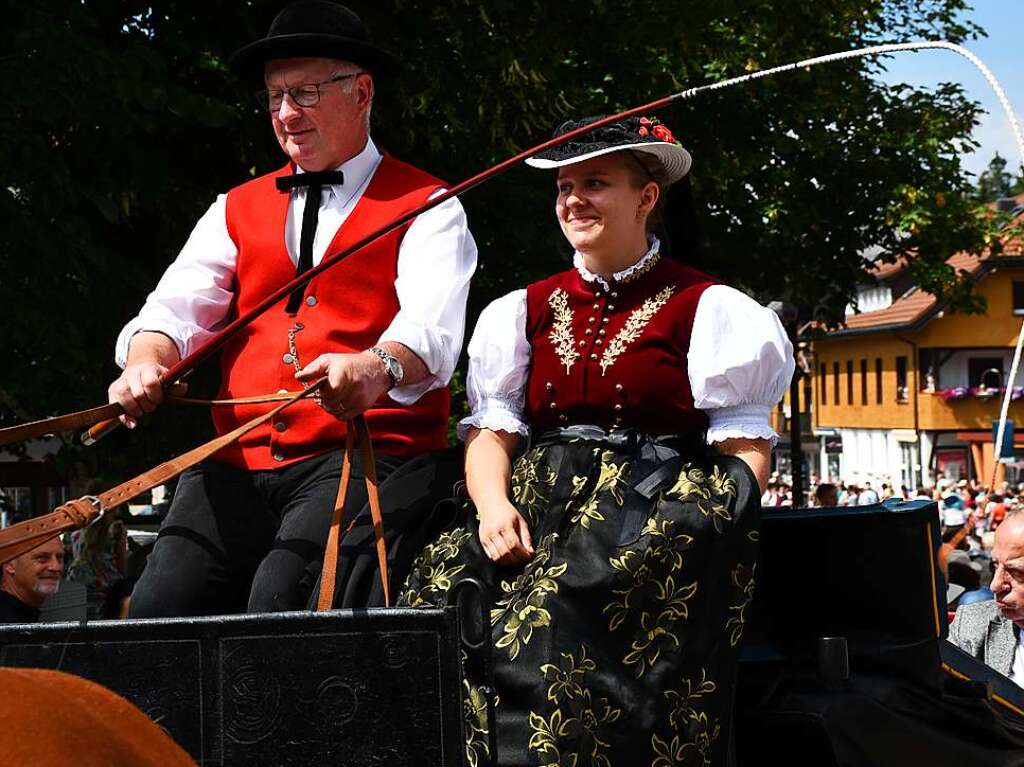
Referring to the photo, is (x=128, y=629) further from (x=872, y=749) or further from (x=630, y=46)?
(x=630, y=46)

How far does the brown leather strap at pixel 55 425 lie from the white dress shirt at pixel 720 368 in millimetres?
801

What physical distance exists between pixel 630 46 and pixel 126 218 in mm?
3142

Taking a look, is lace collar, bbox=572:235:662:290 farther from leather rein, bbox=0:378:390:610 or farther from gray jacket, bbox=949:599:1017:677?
gray jacket, bbox=949:599:1017:677

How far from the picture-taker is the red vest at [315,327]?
3219mm

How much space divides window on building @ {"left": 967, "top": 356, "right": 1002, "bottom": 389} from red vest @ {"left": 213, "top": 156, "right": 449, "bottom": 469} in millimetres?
44766

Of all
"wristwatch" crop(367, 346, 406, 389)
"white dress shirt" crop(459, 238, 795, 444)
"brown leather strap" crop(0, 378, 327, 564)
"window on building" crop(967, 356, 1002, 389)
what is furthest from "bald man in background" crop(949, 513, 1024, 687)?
"window on building" crop(967, 356, 1002, 389)

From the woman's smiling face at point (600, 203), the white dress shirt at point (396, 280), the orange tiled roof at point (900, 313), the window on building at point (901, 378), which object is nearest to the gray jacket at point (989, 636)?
the woman's smiling face at point (600, 203)

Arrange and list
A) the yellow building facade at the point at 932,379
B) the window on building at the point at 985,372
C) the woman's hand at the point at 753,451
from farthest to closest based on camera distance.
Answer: the window on building at the point at 985,372 < the yellow building facade at the point at 932,379 < the woman's hand at the point at 753,451

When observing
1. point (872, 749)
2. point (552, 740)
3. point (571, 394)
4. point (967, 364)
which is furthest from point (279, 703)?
point (967, 364)

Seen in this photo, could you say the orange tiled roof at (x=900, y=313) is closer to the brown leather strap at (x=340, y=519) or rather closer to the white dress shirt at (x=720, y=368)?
the white dress shirt at (x=720, y=368)

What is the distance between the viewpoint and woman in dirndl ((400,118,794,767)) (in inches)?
110

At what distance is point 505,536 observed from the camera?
3000 millimetres

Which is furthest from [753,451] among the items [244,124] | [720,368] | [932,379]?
[932,379]

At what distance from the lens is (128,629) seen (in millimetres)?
2445
